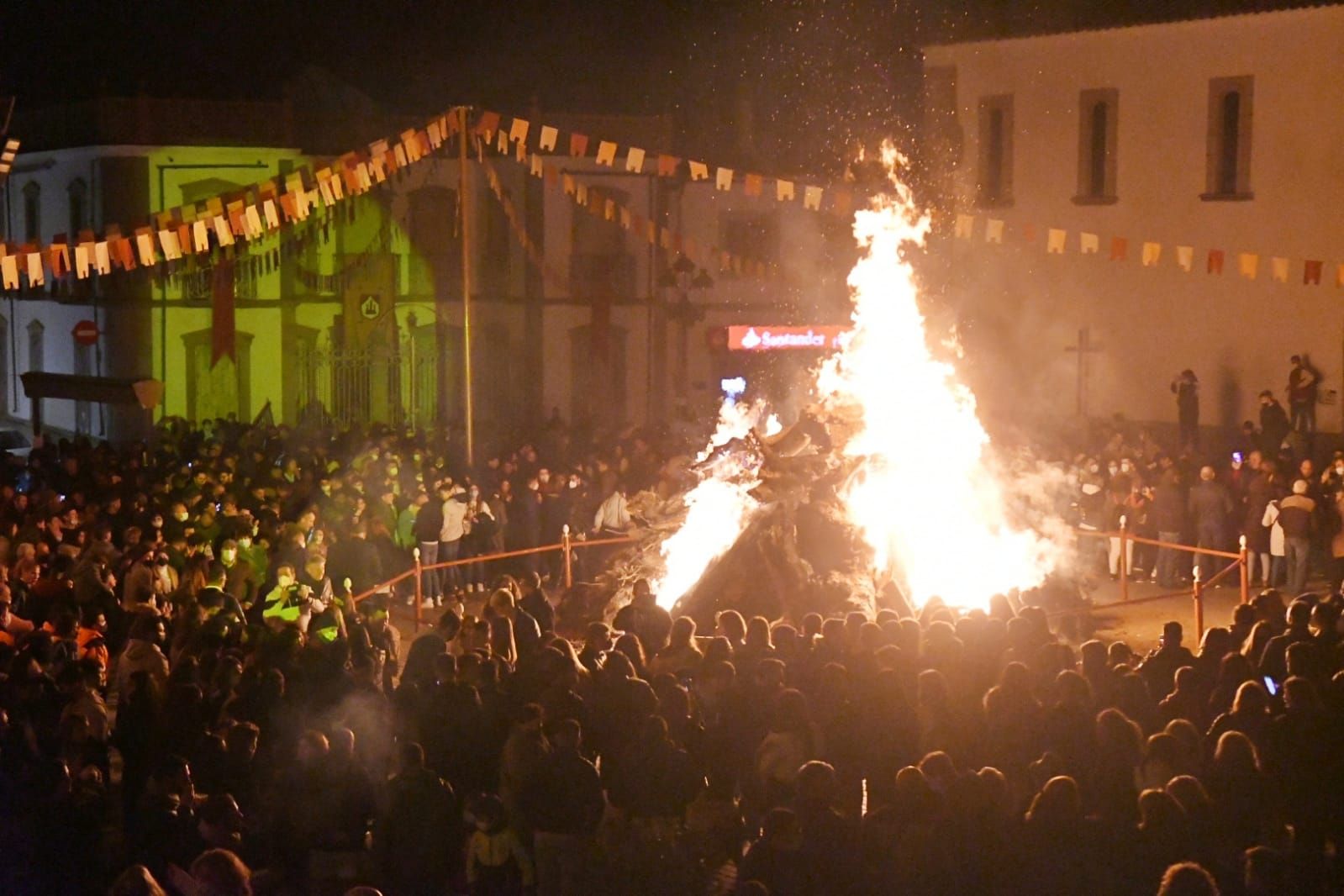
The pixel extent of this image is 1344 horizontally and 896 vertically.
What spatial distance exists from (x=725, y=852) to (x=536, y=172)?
1330cm

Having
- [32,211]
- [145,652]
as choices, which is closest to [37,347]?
[32,211]

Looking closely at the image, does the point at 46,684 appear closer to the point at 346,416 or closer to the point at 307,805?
the point at 307,805

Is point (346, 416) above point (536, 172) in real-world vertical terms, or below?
below

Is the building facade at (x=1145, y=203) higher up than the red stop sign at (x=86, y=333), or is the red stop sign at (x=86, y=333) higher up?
the building facade at (x=1145, y=203)

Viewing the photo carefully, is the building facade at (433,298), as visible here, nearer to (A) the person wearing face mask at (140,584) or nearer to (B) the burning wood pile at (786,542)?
(B) the burning wood pile at (786,542)

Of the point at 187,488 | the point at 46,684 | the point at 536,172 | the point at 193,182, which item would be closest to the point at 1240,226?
the point at 536,172

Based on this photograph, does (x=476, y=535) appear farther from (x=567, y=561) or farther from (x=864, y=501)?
(x=864, y=501)

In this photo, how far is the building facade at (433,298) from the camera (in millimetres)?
35094

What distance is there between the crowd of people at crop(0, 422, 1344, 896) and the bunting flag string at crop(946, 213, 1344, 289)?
7459mm

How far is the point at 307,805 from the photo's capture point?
8242mm

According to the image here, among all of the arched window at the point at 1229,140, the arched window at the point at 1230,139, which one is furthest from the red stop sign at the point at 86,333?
the arched window at the point at 1229,140

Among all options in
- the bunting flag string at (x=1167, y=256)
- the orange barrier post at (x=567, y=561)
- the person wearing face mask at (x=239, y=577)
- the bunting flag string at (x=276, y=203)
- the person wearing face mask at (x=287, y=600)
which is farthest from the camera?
the bunting flag string at (x=1167, y=256)

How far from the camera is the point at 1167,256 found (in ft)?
97.0

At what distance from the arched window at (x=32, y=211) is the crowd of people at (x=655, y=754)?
87.5 feet
